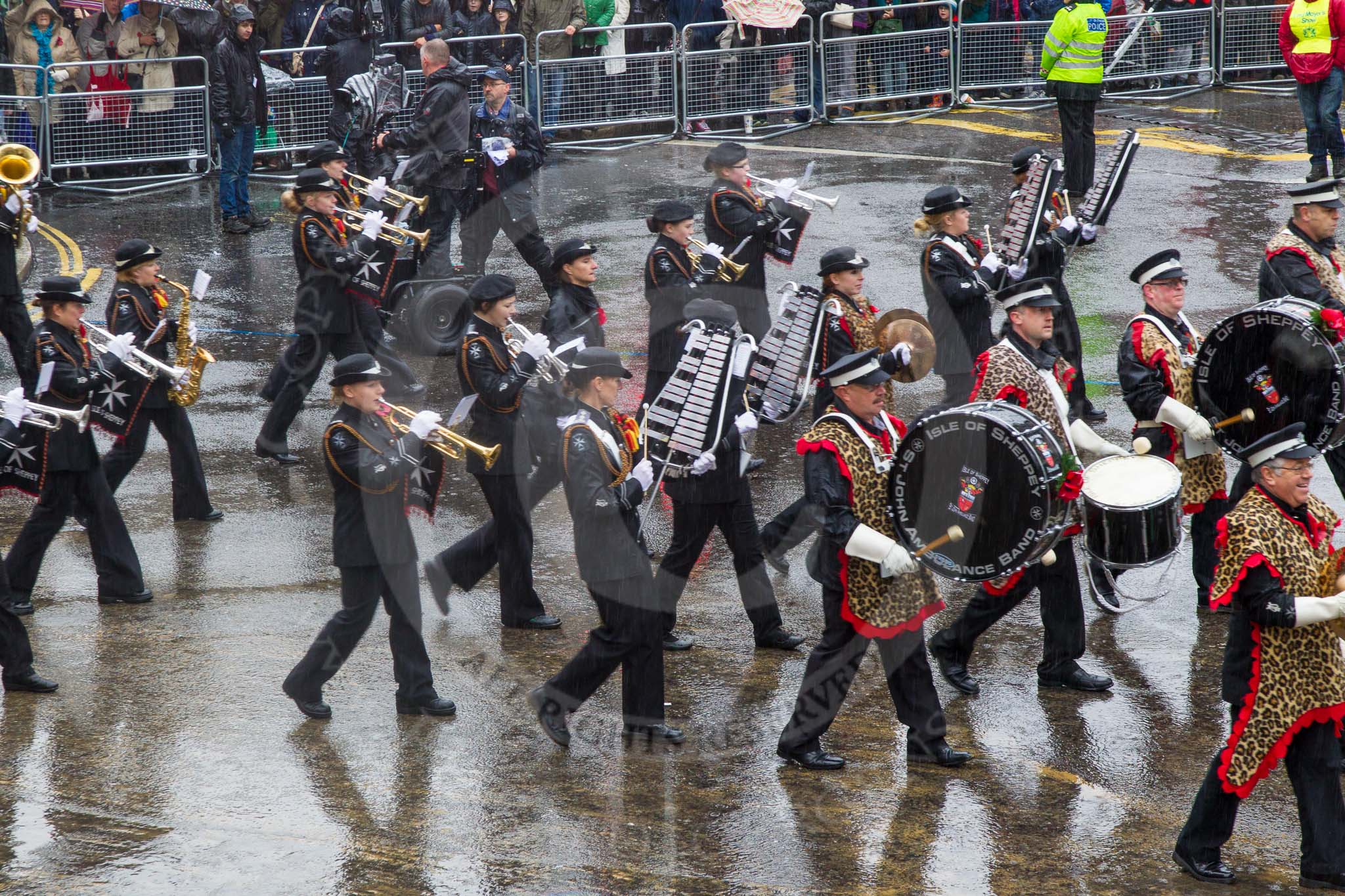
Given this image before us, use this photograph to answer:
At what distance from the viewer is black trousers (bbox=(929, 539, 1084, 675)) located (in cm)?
750

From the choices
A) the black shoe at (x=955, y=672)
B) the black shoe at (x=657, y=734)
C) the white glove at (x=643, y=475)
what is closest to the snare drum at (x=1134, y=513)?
the black shoe at (x=955, y=672)

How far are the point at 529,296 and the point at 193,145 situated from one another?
5527 millimetres

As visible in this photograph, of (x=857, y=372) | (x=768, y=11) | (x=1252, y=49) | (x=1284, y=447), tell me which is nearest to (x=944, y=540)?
(x=857, y=372)

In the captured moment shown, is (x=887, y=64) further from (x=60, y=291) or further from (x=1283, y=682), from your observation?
(x=1283, y=682)

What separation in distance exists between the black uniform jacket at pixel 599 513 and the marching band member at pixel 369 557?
829mm

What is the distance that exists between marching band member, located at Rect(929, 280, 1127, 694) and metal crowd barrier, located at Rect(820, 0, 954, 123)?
11.9 m

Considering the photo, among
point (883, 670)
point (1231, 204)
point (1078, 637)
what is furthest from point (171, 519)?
point (1231, 204)

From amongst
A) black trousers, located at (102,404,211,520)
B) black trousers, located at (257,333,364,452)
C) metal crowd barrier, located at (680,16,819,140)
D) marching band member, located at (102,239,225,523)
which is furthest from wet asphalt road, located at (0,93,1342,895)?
metal crowd barrier, located at (680,16,819,140)

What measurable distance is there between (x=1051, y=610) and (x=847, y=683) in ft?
3.97

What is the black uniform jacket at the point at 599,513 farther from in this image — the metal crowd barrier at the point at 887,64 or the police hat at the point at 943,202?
the metal crowd barrier at the point at 887,64

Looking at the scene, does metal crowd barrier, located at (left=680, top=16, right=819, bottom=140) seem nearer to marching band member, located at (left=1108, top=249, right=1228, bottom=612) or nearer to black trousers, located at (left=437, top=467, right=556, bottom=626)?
marching band member, located at (left=1108, top=249, right=1228, bottom=612)

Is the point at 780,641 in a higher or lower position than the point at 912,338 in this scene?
lower

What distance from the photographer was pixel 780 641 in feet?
26.5

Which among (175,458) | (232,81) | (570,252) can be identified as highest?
(232,81)
